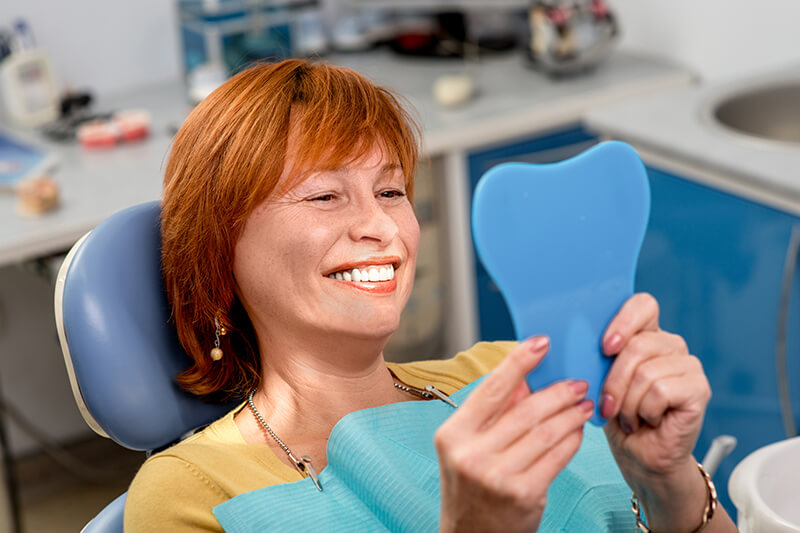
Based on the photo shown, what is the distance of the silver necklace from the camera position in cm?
112

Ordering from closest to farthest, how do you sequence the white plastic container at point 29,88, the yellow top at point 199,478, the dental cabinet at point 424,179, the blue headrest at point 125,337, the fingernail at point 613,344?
1. the fingernail at point 613,344
2. the yellow top at point 199,478
3. the blue headrest at point 125,337
4. the dental cabinet at point 424,179
5. the white plastic container at point 29,88

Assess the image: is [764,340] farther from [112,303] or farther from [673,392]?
[112,303]

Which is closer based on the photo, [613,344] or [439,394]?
[613,344]

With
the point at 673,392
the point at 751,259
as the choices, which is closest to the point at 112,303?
the point at 673,392

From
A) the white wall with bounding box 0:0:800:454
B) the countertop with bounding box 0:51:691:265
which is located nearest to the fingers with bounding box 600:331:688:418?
the countertop with bounding box 0:51:691:265

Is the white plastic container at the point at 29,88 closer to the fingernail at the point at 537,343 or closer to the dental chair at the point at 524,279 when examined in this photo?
the dental chair at the point at 524,279

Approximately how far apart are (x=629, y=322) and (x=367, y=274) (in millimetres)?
307

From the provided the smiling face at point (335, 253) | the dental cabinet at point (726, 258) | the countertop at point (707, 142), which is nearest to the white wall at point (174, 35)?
the countertop at point (707, 142)

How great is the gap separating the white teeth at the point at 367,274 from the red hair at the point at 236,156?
0.12 metres

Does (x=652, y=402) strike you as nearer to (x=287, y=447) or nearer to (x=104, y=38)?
A: (x=287, y=447)

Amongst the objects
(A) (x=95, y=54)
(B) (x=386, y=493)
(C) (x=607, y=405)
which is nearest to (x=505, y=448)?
(C) (x=607, y=405)

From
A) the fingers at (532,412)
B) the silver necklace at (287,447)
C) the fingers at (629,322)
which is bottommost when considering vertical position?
the silver necklace at (287,447)

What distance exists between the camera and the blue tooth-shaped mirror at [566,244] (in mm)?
888

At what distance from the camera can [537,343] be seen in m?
0.87
